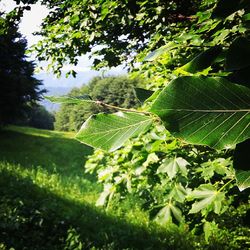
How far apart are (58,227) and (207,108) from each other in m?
7.17

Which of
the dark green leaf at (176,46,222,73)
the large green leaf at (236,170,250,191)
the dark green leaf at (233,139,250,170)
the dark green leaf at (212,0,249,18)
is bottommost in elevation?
the large green leaf at (236,170,250,191)

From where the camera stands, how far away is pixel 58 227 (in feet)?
22.8

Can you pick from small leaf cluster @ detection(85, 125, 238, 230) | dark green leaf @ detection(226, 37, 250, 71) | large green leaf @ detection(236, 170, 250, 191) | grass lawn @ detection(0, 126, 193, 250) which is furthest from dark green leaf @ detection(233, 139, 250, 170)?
grass lawn @ detection(0, 126, 193, 250)

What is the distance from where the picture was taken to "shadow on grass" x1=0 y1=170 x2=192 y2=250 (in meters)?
6.06

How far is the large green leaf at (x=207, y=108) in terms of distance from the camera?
399mm

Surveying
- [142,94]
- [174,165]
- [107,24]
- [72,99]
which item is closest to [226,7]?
[142,94]

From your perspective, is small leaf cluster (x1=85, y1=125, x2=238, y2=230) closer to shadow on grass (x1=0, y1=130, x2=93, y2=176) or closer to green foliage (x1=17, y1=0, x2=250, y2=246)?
Result: green foliage (x1=17, y1=0, x2=250, y2=246)

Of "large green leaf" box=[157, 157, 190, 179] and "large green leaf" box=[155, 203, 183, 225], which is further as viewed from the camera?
"large green leaf" box=[155, 203, 183, 225]

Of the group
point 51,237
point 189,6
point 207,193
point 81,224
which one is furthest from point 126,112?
point 81,224

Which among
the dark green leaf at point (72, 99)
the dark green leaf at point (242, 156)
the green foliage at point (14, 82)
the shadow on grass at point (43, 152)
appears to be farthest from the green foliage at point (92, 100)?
the green foliage at point (14, 82)

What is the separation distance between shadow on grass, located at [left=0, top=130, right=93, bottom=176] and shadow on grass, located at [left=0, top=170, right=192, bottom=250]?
626cm

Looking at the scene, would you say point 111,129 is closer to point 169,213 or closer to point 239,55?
point 239,55

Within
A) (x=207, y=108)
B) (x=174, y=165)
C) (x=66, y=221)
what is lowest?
(x=66, y=221)

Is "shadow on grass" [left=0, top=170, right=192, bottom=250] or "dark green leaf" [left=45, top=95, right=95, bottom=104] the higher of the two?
"dark green leaf" [left=45, top=95, right=95, bottom=104]
